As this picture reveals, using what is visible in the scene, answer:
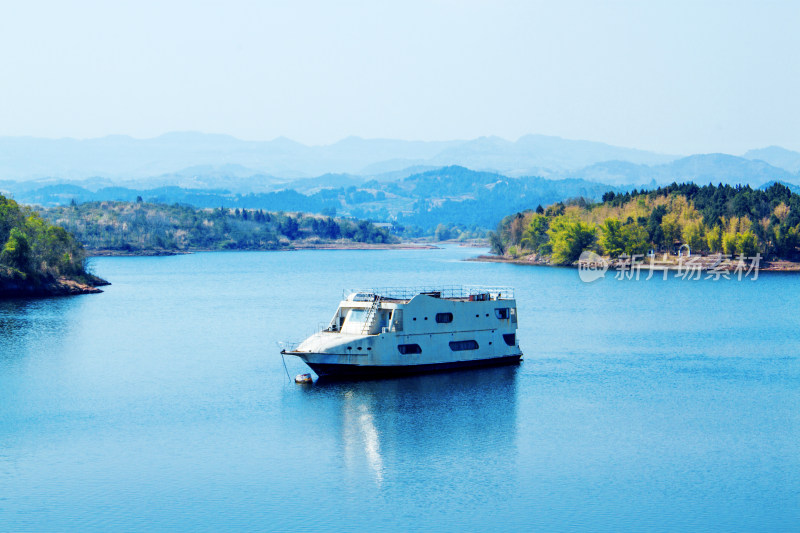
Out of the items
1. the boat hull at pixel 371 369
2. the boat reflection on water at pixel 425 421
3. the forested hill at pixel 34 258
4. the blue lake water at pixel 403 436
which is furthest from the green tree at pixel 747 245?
the boat hull at pixel 371 369

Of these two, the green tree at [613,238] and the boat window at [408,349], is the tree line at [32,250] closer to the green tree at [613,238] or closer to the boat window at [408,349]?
the boat window at [408,349]

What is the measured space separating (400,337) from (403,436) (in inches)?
349

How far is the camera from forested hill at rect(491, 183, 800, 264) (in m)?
139

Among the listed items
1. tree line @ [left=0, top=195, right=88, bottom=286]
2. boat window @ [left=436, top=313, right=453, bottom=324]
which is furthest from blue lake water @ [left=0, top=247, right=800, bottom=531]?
tree line @ [left=0, top=195, right=88, bottom=286]

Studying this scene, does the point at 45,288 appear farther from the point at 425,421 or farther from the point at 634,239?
the point at 634,239

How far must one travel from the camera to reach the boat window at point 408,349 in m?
43.8

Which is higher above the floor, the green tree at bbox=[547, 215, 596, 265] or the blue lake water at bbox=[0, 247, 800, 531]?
the green tree at bbox=[547, 215, 596, 265]

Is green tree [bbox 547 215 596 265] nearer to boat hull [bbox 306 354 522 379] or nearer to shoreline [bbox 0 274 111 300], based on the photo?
shoreline [bbox 0 274 111 300]

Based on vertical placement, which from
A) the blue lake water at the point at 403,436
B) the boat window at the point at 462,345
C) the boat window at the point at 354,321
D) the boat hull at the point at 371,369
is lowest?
the blue lake water at the point at 403,436

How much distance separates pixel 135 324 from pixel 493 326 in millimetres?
34340

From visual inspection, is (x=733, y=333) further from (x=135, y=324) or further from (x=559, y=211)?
(x=559, y=211)

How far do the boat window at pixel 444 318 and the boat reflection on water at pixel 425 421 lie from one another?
2612mm

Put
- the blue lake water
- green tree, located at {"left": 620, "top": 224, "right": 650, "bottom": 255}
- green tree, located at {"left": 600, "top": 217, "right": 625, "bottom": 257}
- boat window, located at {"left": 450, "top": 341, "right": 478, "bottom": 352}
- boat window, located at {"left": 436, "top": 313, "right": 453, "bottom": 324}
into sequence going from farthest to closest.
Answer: green tree, located at {"left": 600, "top": 217, "right": 625, "bottom": 257}, green tree, located at {"left": 620, "top": 224, "right": 650, "bottom": 255}, boat window, located at {"left": 450, "top": 341, "right": 478, "bottom": 352}, boat window, located at {"left": 436, "top": 313, "right": 453, "bottom": 324}, the blue lake water

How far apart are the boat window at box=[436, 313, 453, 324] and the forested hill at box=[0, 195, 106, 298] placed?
59.4 m
